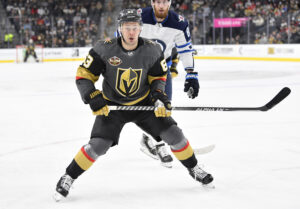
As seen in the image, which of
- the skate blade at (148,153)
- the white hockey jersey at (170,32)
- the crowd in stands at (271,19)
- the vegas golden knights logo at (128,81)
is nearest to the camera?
the vegas golden knights logo at (128,81)

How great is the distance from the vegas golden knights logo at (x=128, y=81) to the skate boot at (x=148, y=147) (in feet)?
3.30

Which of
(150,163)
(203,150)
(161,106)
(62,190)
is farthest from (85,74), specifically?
(203,150)

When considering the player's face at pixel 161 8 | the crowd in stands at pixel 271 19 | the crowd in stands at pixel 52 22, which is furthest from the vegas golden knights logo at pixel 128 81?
the crowd in stands at pixel 52 22

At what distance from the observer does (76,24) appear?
19609 millimetres

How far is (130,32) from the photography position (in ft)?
8.50

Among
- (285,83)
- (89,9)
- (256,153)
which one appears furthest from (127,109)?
(89,9)

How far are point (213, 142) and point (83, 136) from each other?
1244 mm

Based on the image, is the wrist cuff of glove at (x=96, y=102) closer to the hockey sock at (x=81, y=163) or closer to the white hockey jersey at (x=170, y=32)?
the hockey sock at (x=81, y=163)

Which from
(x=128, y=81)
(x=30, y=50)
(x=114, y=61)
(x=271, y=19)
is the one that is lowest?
(x=30, y=50)

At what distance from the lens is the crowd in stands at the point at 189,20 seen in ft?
52.8

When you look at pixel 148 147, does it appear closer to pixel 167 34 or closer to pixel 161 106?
pixel 167 34

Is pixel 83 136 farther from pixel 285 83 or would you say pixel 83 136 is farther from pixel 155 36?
pixel 285 83

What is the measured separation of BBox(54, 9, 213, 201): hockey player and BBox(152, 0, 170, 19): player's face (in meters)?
0.69

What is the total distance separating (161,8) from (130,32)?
84 cm
